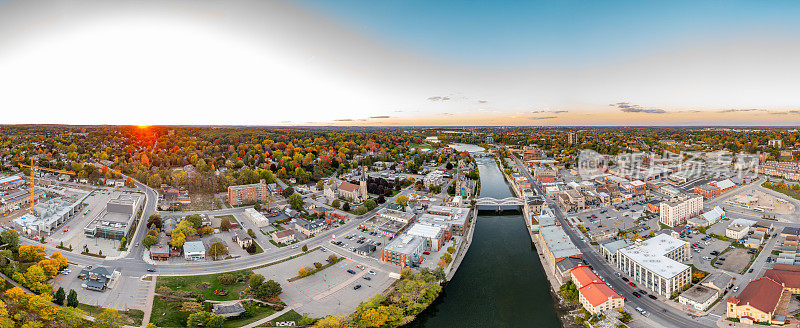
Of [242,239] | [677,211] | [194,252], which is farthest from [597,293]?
[194,252]

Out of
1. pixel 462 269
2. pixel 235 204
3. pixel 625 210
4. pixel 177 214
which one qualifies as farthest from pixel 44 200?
pixel 625 210

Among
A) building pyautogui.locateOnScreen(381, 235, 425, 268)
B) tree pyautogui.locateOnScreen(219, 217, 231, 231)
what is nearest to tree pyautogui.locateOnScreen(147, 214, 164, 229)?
tree pyautogui.locateOnScreen(219, 217, 231, 231)

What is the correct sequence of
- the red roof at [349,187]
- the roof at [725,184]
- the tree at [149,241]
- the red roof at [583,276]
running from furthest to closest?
the roof at [725,184] → the red roof at [349,187] → the tree at [149,241] → the red roof at [583,276]

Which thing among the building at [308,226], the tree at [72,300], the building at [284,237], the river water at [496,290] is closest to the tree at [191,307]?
the tree at [72,300]

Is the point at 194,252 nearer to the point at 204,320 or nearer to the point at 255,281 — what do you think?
the point at 255,281

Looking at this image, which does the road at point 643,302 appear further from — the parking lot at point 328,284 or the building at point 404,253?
the parking lot at point 328,284

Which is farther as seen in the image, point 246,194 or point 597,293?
point 246,194
